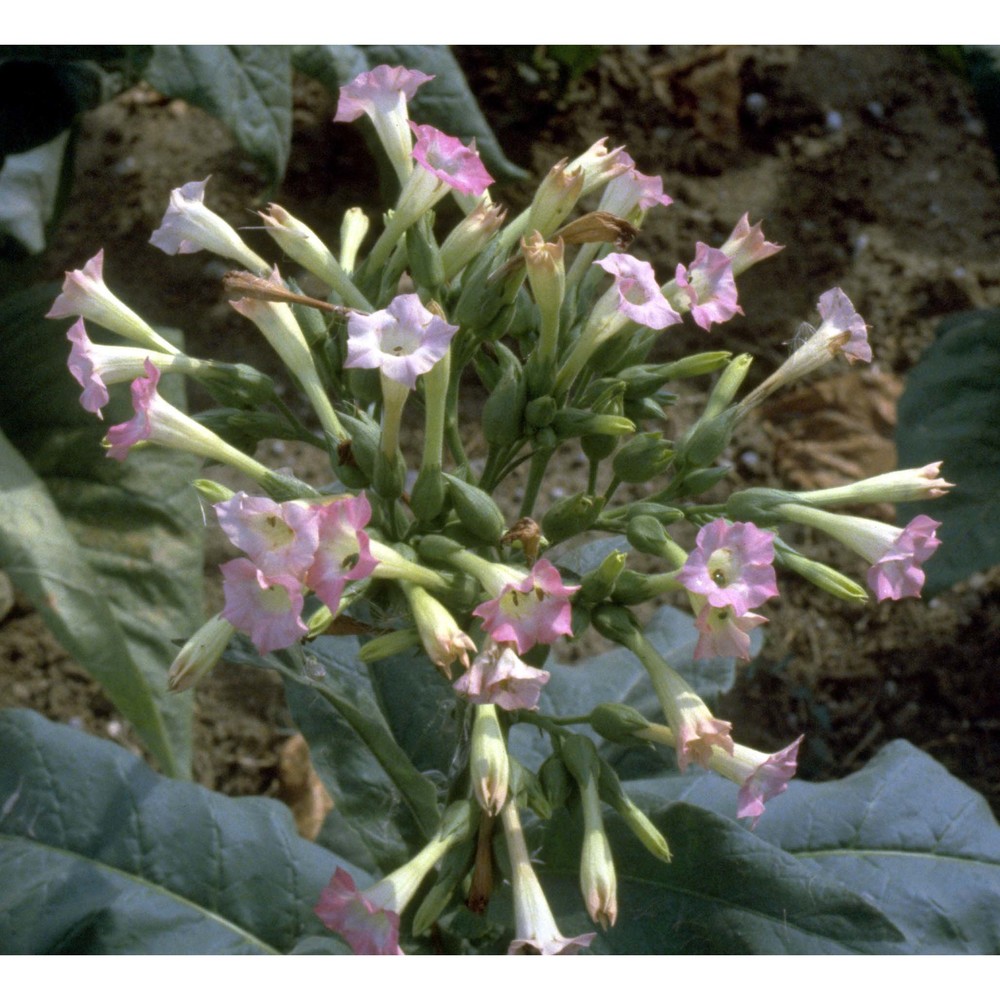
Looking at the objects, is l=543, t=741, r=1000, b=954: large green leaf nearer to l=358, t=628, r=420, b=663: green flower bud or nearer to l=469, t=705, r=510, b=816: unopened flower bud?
l=469, t=705, r=510, b=816: unopened flower bud

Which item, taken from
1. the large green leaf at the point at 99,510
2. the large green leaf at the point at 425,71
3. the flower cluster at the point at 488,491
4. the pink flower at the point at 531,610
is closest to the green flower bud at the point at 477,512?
the flower cluster at the point at 488,491

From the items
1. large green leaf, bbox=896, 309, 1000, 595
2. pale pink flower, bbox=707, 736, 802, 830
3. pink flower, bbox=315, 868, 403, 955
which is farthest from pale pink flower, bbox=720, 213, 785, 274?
large green leaf, bbox=896, 309, 1000, 595

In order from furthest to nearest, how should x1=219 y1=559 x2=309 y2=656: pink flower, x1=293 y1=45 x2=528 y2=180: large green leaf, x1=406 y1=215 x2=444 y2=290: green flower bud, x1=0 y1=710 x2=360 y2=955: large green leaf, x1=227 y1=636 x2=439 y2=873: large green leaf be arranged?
x1=293 y1=45 x2=528 y2=180: large green leaf
x1=0 y1=710 x2=360 y2=955: large green leaf
x1=227 y1=636 x2=439 y2=873: large green leaf
x1=406 y1=215 x2=444 y2=290: green flower bud
x1=219 y1=559 x2=309 y2=656: pink flower

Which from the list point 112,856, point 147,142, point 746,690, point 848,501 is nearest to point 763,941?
point 848,501

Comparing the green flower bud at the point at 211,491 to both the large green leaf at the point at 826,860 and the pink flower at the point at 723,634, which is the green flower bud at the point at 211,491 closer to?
the pink flower at the point at 723,634

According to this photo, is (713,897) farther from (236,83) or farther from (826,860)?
(236,83)

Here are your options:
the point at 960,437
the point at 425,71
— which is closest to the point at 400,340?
the point at 425,71
